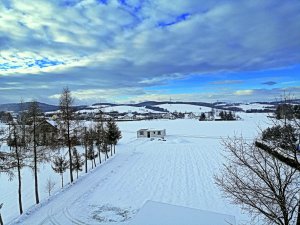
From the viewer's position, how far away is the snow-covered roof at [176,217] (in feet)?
39.3

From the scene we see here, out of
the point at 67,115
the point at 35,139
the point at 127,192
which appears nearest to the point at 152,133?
the point at 67,115

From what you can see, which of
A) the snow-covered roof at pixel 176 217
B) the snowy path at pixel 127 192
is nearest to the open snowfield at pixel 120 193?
the snowy path at pixel 127 192

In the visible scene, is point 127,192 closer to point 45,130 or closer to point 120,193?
point 120,193

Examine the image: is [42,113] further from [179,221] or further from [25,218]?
[179,221]

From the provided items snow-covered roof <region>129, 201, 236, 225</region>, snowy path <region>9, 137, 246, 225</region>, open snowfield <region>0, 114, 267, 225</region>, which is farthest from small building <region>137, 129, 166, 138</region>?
snow-covered roof <region>129, 201, 236, 225</region>

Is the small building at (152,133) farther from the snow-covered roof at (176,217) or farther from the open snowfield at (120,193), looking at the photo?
the snow-covered roof at (176,217)

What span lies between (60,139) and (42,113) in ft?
18.8

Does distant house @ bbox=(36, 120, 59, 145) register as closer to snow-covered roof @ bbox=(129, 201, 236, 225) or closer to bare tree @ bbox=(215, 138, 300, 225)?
snow-covered roof @ bbox=(129, 201, 236, 225)

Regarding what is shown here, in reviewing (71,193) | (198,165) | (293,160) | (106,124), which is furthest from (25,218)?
(106,124)

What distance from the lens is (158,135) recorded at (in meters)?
73.4

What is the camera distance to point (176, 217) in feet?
41.3

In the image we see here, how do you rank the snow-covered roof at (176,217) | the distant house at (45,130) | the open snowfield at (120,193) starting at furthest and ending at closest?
the distant house at (45,130) < the open snowfield at (120,193) < the snow-covered roof at (176,217)

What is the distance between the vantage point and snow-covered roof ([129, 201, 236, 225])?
12.0m

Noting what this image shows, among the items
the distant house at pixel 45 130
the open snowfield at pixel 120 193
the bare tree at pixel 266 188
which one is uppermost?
the distant house at pixel 45 130
